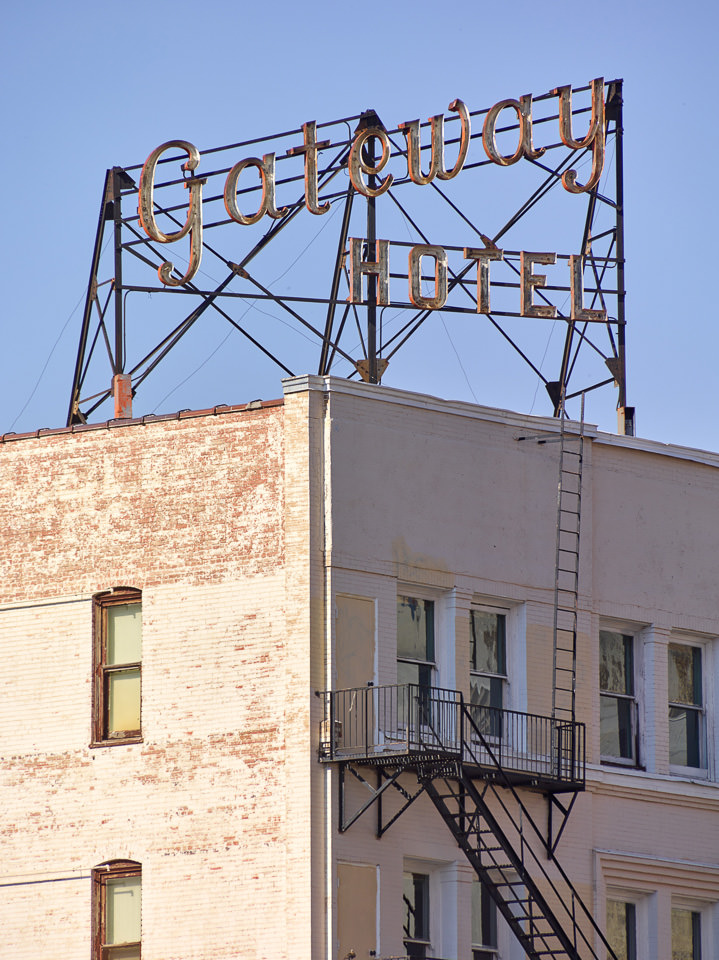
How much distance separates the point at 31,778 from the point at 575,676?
27.8 ft

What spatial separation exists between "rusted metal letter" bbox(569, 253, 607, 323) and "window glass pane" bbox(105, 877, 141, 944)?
12471 millimetres

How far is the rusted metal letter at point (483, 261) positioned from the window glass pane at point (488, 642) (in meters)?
6.31

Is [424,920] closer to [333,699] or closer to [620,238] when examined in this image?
[333,699]

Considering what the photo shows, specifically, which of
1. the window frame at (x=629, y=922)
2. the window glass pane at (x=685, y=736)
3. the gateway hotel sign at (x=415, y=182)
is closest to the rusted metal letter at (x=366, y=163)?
the gateway hotel sign at (x=415, y=182)

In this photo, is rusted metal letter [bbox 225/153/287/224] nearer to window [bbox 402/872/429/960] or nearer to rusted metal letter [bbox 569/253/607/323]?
rusted metal letter [bbox 569/253/607/323]

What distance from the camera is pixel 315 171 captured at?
37.2 metres

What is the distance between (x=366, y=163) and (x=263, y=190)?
1.88 meters

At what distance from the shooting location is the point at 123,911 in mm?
31188

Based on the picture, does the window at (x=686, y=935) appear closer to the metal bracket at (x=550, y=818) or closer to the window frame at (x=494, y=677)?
the metal bracket at (x=550, y=818)

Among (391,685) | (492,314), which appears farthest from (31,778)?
(492,314)

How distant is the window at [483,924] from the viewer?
3191 cm

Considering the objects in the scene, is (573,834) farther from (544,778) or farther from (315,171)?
(315,171)

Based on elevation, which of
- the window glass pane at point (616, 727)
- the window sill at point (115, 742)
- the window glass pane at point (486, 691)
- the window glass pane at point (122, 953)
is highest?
the window glass pane at point (486, 691)

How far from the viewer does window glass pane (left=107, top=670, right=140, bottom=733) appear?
1253 inches
